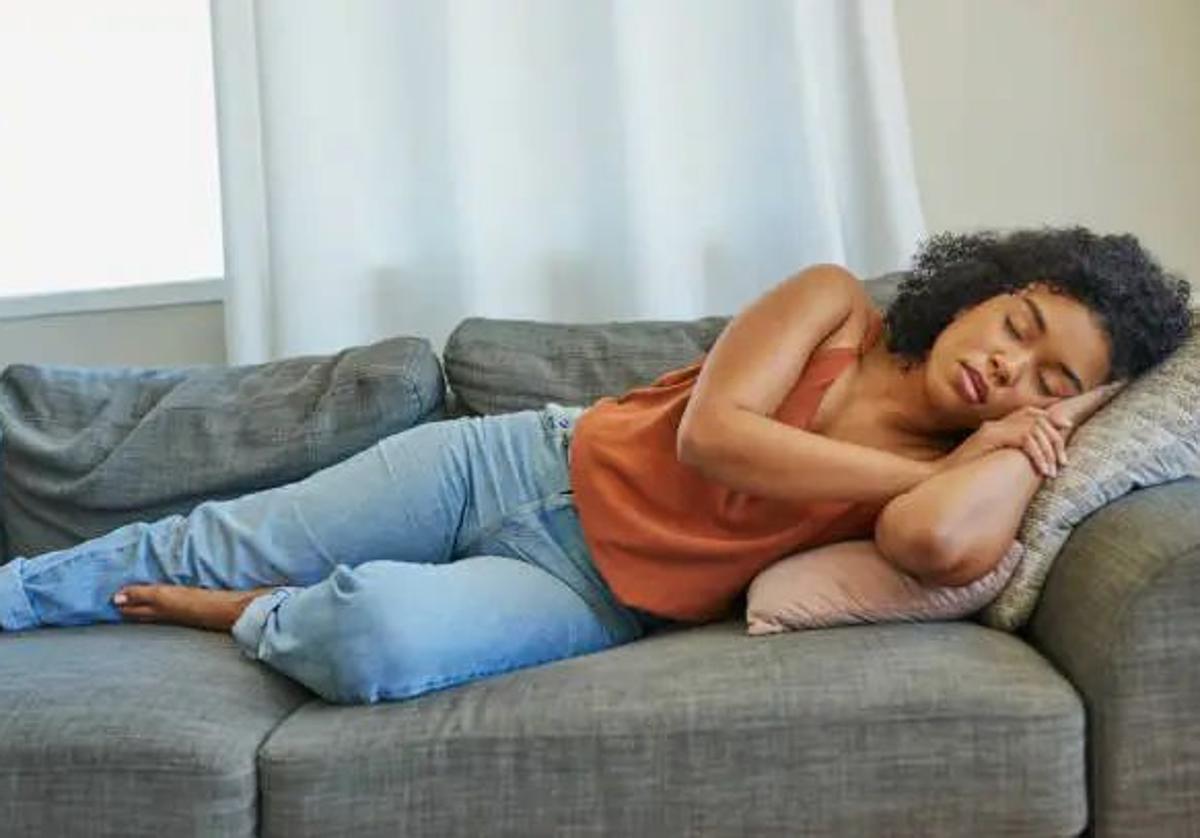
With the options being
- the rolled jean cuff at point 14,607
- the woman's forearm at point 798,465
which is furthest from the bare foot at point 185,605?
the woman's forearm at point 798,465

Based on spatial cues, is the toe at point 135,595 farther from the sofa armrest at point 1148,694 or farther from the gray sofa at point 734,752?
the sofa armrest at point 1148,694

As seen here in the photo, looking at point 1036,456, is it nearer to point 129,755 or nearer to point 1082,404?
point 1082,404

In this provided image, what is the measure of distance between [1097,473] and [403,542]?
86cm

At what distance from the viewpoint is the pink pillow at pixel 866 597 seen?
1.50m

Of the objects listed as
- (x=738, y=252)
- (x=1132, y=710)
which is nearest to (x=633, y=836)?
(x=1132, y=710)

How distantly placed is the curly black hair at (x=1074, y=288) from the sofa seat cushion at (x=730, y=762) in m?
0.46

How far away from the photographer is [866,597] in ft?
4.92

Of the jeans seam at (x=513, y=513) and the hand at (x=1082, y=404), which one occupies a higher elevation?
the hand at (x=1082, y=404)

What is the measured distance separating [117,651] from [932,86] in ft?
5.82

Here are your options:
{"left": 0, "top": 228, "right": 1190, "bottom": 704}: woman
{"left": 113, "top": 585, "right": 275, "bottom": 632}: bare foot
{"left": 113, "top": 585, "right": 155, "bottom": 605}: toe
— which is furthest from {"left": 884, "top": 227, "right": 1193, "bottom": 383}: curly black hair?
{"left": 113, "top": 585, "right": 155, "bottom": 605}: toe

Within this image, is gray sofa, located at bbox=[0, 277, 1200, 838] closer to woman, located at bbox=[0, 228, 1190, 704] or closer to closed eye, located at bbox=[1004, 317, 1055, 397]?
woman, located at bbox=[0, 228, 1190, 704]

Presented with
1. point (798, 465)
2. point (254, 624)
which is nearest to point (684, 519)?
point (798, 465)

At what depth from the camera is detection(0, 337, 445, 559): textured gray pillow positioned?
6.83 ft

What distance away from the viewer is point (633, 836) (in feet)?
4.33
